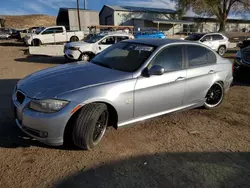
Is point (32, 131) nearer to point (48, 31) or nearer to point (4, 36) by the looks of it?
point (48, 31)

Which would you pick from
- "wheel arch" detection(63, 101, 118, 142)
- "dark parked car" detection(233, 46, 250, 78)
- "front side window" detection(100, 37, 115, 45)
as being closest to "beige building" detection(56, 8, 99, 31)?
"front side window" detection(100, 37, 115, 45)

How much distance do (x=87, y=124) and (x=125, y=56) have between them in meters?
1.52

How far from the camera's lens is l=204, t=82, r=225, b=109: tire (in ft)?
15.4

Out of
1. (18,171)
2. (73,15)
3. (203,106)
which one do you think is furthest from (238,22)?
(18,171)

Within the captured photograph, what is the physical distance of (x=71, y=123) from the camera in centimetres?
288

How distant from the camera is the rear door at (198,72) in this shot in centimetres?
400

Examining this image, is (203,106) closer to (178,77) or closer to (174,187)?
(178,77)

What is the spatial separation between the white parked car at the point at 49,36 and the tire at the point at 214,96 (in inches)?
673

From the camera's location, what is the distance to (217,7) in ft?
116

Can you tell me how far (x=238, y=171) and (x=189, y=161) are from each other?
0.61m

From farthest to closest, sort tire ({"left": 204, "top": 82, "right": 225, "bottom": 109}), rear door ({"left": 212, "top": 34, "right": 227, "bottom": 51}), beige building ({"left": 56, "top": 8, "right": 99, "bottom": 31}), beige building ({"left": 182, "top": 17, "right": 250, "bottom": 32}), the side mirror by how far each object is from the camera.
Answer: beige building ({"left": 182, "top": 17, "right": 250, "bottom": 32}), beige building ({"left": 56, "top": 8, "right": 99, "bottom": 31}), rear door ({"left": 212, "top": 34, "right": 227, "bottom": 51}), tire ({"left": 204, "top": 82, "right": 225, "bottom": 109}), the side mirror

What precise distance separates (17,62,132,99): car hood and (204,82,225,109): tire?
228 cm

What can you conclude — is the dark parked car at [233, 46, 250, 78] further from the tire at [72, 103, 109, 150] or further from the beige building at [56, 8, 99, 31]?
the beige building at [56, 8, 99, 31]

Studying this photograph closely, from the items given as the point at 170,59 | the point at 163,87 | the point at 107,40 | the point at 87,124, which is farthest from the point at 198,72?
the point at 107,40
